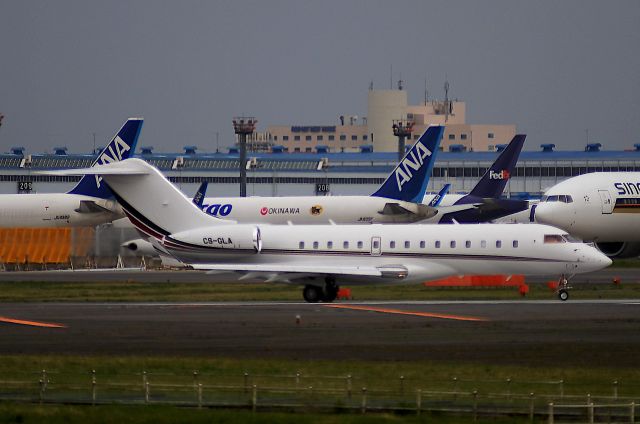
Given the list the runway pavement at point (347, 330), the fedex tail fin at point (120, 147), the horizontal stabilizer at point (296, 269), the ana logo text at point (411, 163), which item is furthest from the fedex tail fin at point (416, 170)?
the runway pavement at point (347, 330)

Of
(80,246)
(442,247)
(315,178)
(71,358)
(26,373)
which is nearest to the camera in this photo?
(26,373)

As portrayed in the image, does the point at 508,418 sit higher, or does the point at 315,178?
the point at 315,178

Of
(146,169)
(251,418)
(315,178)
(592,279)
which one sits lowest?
(251,418)

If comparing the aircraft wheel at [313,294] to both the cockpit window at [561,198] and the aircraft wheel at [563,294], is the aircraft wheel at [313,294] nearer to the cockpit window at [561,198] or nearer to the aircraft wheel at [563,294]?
the aircraft wheel at [563,294]

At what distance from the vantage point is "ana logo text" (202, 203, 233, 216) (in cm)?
7988

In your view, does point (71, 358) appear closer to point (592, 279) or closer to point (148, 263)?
point (592, 279)

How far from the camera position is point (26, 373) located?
95.5 ft

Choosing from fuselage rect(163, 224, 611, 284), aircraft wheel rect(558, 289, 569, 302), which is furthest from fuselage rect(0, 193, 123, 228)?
aircraft wheel rect(558, 289, 569, 302)

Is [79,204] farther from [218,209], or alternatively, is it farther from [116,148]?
[218,209]

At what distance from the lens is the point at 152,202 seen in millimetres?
51094

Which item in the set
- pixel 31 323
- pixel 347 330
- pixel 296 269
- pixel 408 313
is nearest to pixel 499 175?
pixel 296 269

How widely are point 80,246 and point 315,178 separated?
84.7m

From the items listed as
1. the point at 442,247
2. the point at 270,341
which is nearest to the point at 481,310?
the point at 442,247

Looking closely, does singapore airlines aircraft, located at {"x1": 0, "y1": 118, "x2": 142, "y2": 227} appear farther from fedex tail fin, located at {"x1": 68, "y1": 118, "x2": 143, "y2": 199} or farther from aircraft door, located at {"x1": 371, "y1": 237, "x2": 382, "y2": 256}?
aircraft door, located at {"x1": 371, "y1": 237, "x2": 382, "y2": 256}
